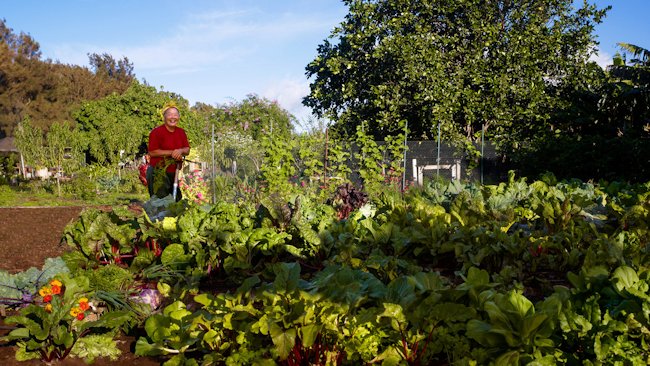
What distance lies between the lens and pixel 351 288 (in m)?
2.80

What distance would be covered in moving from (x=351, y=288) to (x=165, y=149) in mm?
5090

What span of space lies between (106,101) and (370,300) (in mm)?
29806

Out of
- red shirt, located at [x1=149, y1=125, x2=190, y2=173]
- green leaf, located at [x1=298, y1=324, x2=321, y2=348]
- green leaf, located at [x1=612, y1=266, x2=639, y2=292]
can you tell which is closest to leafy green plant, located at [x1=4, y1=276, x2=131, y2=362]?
green leaf, located at [x1=298, y1=324, x2=321, y2=348]

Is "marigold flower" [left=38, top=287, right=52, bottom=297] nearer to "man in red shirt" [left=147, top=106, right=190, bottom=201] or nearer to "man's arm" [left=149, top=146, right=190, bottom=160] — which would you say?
"man's arm" [left=149, top=146, right=190, bottom=160]

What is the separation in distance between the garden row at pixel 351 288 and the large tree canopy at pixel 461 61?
1109cm

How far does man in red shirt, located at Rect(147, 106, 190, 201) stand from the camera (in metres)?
7.28

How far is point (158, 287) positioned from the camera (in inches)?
153

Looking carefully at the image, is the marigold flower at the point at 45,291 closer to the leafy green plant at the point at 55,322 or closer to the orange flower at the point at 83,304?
the leafy green plant at the point at 55,322

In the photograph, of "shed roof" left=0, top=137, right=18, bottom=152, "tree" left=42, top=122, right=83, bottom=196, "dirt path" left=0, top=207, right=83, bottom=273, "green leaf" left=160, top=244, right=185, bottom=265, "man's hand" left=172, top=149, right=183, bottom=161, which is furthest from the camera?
"shed roof" left=0, top=137, right=18, bottom=152

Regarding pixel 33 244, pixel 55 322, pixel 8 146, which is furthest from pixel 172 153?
pixel 8 146

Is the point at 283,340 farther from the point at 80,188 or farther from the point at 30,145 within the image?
the point at 30,145

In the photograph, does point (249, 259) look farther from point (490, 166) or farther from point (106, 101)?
point (106, 101)

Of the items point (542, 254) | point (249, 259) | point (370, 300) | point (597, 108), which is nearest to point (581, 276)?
point (370, 300)

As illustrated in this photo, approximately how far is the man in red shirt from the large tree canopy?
1005cm
